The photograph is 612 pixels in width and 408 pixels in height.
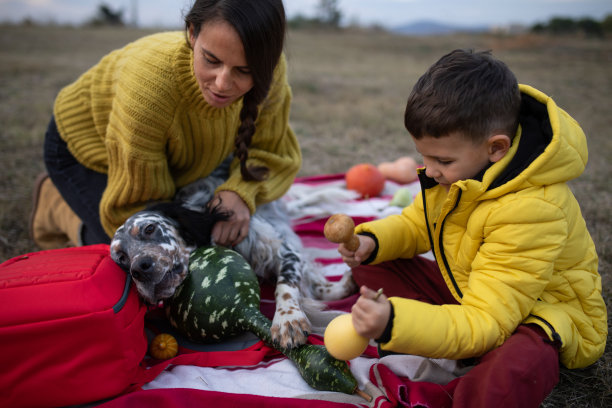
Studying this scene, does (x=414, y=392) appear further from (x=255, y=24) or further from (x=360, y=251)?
(x=255, y=24)

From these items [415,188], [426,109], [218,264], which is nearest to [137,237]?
[218,264]

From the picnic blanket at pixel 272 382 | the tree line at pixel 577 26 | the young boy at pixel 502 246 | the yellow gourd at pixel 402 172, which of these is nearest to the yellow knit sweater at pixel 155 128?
the picnic blanket at pixel 272 382

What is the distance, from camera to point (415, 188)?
4.10 metres

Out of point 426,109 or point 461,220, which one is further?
point 461,220

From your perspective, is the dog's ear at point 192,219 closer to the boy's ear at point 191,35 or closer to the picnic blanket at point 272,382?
the picnic blanket at point 272,382

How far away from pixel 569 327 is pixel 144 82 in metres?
2.33

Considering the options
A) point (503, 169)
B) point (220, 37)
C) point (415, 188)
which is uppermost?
point (220, 37)

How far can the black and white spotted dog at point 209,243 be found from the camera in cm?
201

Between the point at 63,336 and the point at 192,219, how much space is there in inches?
35.9

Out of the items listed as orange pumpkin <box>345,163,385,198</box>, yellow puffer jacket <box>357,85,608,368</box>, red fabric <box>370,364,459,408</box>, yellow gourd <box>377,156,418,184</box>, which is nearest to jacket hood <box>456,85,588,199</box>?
yellow puffer jacket <box>357,85,608,368</box>

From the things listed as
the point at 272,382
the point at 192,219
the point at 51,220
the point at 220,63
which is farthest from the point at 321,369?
the point at 51,220

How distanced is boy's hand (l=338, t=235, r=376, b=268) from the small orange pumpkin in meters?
0.92

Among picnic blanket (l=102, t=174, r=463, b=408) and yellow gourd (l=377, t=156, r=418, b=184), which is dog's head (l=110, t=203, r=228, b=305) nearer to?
picnic blanket (l=102, t=174, r=463, b=408)

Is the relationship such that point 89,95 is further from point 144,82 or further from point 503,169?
point 503,169
